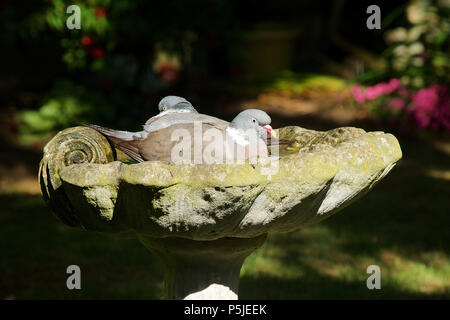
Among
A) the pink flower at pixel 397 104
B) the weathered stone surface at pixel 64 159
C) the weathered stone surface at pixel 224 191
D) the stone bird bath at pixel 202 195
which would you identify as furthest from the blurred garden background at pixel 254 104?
the weathered stone surface at pixel 224 191

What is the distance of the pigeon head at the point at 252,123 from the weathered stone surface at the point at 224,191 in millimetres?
272

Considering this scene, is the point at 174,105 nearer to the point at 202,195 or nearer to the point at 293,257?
the point at 202,195

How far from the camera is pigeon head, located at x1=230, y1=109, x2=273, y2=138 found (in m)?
2.76

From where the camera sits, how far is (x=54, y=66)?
9383 millimetres

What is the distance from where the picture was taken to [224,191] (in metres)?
2.38

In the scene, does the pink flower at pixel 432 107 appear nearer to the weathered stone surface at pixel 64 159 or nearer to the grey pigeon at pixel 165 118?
the grey pigeon at pixel 165 118

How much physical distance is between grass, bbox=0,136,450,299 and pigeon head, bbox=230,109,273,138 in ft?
6.19

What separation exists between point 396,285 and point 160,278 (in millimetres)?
1648

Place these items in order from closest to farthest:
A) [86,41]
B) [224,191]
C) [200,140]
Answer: [224,191], [200,140], [86,41]

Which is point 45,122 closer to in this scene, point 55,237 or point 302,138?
point 55,237

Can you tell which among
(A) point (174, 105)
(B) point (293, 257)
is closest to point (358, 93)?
(B) point (293, 257)

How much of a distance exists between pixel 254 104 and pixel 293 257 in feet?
14.7

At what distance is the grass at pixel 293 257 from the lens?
14.7ft

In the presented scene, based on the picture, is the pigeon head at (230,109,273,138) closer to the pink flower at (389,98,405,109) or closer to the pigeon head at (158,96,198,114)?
the pigeon head at (158,96,198,114)
